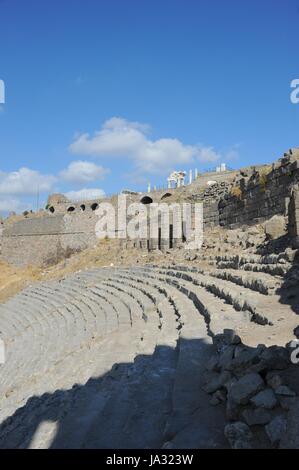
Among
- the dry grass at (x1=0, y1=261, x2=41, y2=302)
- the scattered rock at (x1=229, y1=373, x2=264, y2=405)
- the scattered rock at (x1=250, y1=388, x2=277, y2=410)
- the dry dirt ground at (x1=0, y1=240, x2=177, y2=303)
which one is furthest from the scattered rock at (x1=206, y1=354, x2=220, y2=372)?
the dry grass at (x1=0, y1=261, x2=41, y2=302)

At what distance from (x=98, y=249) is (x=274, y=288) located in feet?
66.5

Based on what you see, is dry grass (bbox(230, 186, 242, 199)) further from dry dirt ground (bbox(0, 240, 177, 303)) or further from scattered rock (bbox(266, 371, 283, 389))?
scattered rock (bbox(266, 371, 283, 389))

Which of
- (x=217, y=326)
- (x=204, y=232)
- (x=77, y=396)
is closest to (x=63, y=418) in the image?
(x=77, y=396)

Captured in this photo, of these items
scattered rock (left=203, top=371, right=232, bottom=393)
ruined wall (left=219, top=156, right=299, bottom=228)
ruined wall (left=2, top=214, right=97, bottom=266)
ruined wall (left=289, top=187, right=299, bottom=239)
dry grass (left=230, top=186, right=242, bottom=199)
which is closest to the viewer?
scattered rock (left=203, top=371, right=232, bottom=393)

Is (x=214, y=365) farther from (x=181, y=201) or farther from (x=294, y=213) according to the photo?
(x=181, y=201)

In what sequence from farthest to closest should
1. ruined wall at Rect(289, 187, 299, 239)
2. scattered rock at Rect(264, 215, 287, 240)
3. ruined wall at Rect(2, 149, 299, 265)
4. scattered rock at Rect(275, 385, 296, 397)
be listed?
ruined wall at Rect(2, 149, 299, 265)
scattered rock at Rect(264, 215, 287, 240)
ruined wall at Rect(289, 187, 299, 239)
scattered rock at Rect(275, 385, 296, 397)

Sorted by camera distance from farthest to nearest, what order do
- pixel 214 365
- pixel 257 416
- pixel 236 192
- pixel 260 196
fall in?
pixel 236 192 < pixel 260 196 < pixel 214 365 < pixel 257 416

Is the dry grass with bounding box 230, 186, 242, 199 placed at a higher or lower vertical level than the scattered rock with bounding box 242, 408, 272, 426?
higher

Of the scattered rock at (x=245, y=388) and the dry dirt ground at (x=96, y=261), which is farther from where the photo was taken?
the dry dirt ground at (x=96, y=261)

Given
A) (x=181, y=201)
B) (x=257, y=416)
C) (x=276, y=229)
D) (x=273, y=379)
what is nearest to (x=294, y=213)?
(x=276, y=229)

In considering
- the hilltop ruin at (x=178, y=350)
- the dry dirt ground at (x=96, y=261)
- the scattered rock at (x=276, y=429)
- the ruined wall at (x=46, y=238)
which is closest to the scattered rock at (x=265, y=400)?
the hilltop ruin at (x=178, y=350)

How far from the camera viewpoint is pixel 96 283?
1627 centimetres

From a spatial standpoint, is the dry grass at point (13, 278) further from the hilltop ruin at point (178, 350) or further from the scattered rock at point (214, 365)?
the scattered rock at point (214, 365)
